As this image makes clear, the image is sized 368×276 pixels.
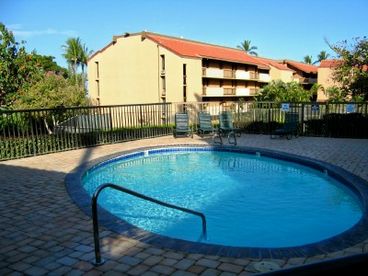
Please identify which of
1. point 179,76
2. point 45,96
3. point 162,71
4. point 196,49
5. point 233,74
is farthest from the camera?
point 233,74

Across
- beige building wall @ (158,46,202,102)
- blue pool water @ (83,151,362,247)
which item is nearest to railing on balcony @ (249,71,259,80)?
beige building wall @ (158,46,202,102)

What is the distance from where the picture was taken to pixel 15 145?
9.62 m

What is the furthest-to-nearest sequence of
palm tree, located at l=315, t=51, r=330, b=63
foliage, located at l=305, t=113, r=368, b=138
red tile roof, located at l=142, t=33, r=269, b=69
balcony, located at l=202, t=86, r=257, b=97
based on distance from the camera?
1. palm tree, located at l=315, t=51, r=330, b=63
2. balcony, located at l=202, t=86, r=257, b=97
3. red tile roof, located at l=142, t=33, r=269, b=69
4. foliage, located at l=305, t=113, r=368, b=138

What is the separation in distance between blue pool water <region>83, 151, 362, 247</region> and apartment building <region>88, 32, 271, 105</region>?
21.1 meters

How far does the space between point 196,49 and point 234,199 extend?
95.5 ft

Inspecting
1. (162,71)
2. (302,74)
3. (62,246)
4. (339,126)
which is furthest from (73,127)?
(302,74)

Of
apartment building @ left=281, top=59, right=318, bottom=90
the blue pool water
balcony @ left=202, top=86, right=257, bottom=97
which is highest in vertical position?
apartment building @ left=281, top=59, right=318, bottom=90

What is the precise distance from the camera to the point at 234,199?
23.9ft

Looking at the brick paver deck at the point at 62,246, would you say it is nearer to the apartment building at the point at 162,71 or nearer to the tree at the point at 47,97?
the tree at the point at 47,97

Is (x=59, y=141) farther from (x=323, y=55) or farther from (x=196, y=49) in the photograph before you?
(x=323, y=55)

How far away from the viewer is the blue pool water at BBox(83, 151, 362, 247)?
222 inches

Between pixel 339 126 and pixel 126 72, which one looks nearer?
pixel 339 126

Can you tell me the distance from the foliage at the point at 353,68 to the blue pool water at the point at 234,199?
8246 mm

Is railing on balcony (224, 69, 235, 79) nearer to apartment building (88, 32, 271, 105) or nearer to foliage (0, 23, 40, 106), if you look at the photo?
apartment building (88, 32, 271, 105)
